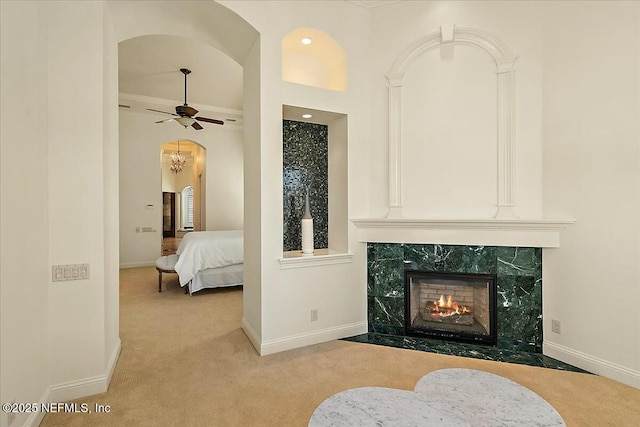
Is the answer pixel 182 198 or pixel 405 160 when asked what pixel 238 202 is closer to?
pixel 405 160

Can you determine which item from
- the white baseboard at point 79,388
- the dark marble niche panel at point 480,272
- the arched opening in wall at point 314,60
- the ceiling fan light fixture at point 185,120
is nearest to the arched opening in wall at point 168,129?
the ceiling fan light fixture at point 185,120

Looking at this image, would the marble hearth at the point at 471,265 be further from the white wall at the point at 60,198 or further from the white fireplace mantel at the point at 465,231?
the white wall at the point at 60,198

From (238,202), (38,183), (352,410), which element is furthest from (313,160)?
(238,202)

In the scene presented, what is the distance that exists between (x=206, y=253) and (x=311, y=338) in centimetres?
251

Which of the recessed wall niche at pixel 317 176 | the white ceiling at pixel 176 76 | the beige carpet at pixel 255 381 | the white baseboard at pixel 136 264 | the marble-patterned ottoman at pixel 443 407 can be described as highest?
the white ceiling at pixel 176 76

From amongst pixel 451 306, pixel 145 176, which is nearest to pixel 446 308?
pixel 451 306

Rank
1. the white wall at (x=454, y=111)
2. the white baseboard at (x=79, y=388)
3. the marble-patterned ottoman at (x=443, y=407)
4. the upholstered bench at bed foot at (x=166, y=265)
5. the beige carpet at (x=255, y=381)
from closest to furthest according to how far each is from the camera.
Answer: the marble-patterned ottoman at (x=443, y=407), the beige carpet at (x=255, y=381), the white baseboard at (x=79, y=388), the white wall at (x=454, y=111), the upholstered bench at bed foot at (x=166, y=265)

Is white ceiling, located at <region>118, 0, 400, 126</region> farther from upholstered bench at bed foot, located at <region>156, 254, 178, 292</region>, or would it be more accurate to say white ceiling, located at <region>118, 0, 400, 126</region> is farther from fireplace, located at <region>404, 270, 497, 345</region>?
upholstered bench at bed foot, located at <region>156, 254, 178, 292</region>

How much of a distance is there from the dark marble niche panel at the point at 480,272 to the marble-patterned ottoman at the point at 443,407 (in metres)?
1.32

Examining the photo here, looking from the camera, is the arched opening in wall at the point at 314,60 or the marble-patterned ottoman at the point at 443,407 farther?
the arched opening in wall at the point at 314,60

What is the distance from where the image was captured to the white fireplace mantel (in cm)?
280

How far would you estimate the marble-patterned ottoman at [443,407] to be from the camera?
1442mm

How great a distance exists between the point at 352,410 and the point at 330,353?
4.73 ft

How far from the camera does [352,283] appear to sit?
3367mm
